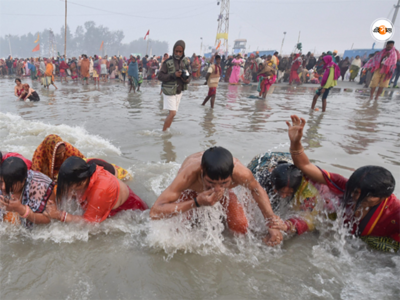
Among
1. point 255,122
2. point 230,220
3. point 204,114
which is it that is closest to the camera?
point 230,220

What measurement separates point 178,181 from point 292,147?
1116 mm

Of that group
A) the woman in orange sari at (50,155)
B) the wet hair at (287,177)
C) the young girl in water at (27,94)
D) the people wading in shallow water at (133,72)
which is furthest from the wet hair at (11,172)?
the people wading in shallow water at (133,72)

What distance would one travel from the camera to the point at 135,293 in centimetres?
194

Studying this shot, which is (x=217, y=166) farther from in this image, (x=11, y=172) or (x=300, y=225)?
(x=11, y=172)

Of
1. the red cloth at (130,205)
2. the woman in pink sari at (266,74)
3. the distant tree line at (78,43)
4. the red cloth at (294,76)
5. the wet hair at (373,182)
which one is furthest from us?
the distant tree line at (78,43)

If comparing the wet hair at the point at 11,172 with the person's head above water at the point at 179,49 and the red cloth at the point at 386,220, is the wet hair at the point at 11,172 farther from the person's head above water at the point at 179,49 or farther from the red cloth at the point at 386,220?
the person's head above water at the point at 179,49

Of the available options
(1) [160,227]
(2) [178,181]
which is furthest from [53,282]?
(2) [178,181]

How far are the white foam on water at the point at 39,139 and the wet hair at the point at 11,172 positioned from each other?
7.67ft

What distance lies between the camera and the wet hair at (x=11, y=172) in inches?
90.2

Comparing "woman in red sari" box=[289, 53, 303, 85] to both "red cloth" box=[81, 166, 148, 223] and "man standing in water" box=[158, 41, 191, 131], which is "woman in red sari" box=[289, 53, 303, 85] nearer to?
"man standing in water" box=[158, 41, 191, 131]

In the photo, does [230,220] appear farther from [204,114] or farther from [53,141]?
[204,114]

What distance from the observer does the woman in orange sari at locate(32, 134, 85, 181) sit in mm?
2893

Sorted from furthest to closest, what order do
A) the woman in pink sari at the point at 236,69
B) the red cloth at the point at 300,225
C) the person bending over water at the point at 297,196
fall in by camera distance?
the woman in pink sari at the point at 236,69, the red cloth at the point at 300,225, the person bending over water at the point at 297,196

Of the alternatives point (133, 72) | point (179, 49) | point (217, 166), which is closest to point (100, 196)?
point (217, 166)
